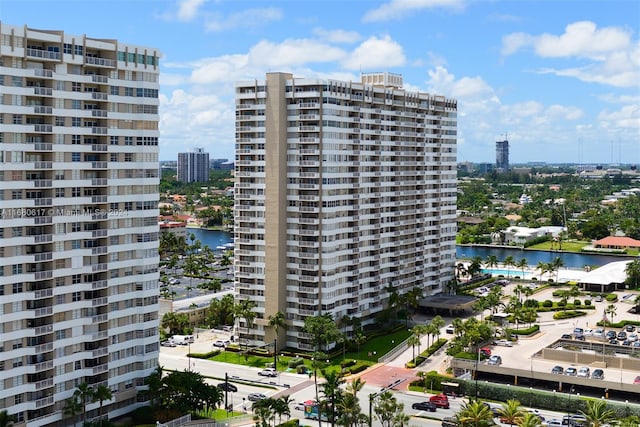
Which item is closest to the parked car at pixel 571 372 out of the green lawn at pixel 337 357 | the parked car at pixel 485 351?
the parked car at pixel 485 351

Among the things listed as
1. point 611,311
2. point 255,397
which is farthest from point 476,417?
point 611,311

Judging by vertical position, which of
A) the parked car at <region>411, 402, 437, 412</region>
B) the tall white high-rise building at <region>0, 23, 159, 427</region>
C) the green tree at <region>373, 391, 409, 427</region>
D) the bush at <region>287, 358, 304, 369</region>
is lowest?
the parked car at <region>411, 402, 437, 412</region>

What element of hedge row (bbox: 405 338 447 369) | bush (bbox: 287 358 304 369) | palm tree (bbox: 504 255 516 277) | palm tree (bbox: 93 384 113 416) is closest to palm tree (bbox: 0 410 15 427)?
palm tree (bbox: 93 384 113 416)

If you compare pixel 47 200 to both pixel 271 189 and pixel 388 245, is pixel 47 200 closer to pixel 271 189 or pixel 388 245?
Result: pixel 271 189

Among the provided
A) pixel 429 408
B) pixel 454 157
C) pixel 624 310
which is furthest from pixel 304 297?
pixel 624 310

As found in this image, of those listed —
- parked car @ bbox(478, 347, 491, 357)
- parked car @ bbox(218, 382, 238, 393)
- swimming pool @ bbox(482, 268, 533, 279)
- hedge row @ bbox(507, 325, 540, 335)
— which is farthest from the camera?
swimming pool @ bbox(482, 268, 533, 279)

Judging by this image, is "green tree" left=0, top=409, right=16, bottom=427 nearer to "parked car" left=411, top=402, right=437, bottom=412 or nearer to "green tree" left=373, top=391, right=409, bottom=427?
"green tree" left=373, top=391, right=409, bottom=427

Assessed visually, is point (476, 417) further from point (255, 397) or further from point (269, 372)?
point (269, 372)
